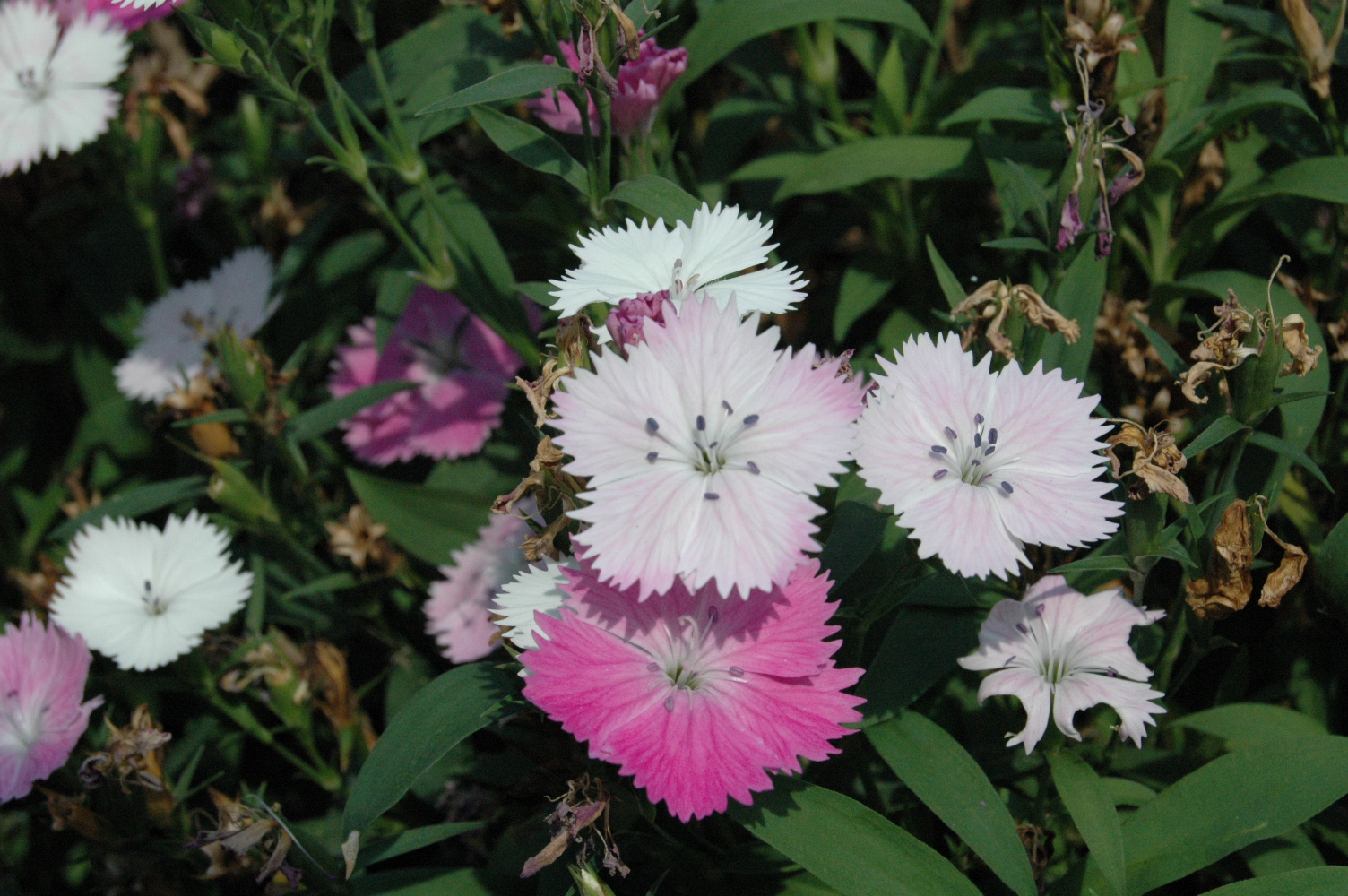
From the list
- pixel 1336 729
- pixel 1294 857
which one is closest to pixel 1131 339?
pixel 1336 729

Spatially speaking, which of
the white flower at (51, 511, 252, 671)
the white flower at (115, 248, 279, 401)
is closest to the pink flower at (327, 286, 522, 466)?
the white flower at (115, 248, 279, 401)

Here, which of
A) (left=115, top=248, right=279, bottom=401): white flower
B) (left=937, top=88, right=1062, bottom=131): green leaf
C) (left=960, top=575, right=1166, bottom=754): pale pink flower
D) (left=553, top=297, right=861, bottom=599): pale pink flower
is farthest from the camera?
(left=115, top=248, right=279, bottom=401): white flower

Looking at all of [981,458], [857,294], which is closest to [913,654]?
[981,458]

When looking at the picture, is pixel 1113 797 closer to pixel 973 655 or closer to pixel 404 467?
pixel 973 655

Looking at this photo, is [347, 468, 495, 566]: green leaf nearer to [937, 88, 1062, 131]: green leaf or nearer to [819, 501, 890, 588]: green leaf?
[819, 501, 890, 588]: green leaf

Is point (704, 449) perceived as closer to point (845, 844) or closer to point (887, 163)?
point (845, 844)

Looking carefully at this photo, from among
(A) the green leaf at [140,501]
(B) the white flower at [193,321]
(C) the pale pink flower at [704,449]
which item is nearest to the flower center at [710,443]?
(C) the pale pink flower at [704,449]
